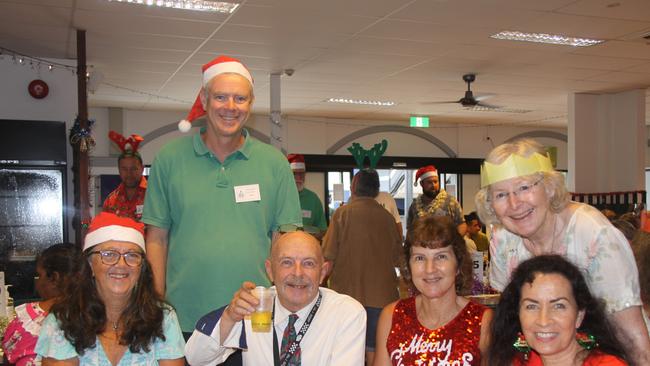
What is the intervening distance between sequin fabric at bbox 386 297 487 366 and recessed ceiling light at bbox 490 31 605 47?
502 centimetres

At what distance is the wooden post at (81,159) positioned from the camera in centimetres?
691

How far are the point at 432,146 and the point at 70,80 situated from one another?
885cm

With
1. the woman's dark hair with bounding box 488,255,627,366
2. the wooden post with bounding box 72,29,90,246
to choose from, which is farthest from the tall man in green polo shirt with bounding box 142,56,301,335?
the wooden post with bounding box 72,29,90,246

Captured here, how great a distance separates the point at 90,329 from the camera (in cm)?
250

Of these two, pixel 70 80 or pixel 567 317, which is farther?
pixel 70 80

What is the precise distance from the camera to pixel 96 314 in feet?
8.36

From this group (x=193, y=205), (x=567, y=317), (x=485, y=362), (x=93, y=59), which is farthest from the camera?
(x=93, y=59)

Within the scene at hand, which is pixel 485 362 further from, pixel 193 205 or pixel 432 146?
pixel 432 146

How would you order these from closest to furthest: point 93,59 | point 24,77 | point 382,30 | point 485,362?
point 485,362, point 382,30, point 24,77, point 93,59

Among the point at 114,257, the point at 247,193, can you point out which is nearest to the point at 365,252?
the point at 247,193

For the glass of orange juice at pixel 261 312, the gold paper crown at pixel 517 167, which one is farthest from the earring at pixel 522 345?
the glass of orange juice at pixel 261 312

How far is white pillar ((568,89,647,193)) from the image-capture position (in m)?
10.9

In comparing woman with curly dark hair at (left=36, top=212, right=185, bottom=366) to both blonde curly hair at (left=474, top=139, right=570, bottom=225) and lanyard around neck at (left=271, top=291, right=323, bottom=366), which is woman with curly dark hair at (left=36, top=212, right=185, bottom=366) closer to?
lanyard around neck at (left=271, top=291, right=323, bottom=366)

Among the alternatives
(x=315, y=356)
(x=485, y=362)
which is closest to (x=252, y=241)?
(x=315, y=356)
